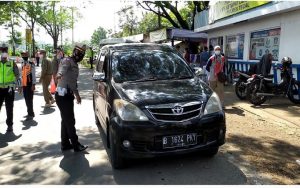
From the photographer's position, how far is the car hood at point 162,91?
5.02 m

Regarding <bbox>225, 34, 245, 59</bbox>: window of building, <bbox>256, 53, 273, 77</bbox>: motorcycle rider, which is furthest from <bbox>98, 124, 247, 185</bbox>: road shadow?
<bbox>225, 34, 245, 59</bbox>: window of building

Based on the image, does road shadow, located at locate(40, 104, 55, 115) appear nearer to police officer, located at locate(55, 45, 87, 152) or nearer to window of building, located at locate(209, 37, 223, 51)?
police officer, located at locate(55, 45, 87, 152)

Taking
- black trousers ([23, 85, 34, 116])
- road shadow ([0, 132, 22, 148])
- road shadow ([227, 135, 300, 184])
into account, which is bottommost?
road shadow ([0, 132, 22, 148])

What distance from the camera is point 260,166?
17.3 feet

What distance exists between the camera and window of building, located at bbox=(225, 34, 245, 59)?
1694 cm

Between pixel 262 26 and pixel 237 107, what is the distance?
215 inches

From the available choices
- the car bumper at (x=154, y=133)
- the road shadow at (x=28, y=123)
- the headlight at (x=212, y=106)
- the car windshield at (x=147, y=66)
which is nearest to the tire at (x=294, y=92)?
the car windshield at (x=147, y=66)

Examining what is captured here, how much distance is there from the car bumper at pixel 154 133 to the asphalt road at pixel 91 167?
35 centimetres

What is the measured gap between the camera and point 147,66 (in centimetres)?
620

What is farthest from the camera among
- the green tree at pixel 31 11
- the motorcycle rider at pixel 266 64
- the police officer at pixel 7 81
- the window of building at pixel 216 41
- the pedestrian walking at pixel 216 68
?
the green tree at pixel 31 11

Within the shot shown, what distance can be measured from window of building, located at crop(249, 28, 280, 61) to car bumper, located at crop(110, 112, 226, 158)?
964cm

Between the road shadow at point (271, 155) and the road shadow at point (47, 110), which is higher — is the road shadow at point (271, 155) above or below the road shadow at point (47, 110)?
above

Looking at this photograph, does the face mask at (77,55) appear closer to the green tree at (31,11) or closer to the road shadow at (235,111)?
the road shadow at (235,111)

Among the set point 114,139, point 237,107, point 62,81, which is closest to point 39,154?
point 62,81
